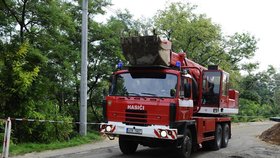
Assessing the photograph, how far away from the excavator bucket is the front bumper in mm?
1907

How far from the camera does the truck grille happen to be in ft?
34.7

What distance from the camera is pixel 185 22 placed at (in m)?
31.8

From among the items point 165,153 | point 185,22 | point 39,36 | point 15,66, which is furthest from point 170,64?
point 185,22

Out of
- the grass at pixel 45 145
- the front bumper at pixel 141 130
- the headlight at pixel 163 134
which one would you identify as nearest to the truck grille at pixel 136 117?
the front bumper at pixel 141 130

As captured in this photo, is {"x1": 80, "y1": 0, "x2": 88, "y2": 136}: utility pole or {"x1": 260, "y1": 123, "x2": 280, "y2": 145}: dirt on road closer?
{"x1": 80, "y1": 0, "x2": 88, "y2": 136}: utility pole

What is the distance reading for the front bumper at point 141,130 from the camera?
404 inches

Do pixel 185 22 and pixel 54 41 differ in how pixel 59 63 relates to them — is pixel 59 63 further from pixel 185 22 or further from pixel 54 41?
pixel 185 22

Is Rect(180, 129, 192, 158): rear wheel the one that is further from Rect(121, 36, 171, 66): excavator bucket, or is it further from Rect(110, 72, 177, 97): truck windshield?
Rect(121, 36, 171, 66): excavator bucket

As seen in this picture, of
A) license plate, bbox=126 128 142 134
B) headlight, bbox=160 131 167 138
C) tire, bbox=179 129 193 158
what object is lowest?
tire, bbox=179 129 193 158

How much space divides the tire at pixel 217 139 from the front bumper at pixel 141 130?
494 centimetres

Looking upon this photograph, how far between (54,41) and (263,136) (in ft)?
41.6

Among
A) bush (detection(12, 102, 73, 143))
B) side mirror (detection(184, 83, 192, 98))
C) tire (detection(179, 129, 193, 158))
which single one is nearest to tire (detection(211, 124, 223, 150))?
tire (detection(179, 129, 193, 158))

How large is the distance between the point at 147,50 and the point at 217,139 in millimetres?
5872

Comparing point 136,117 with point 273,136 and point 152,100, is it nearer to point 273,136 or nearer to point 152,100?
point 152,100
